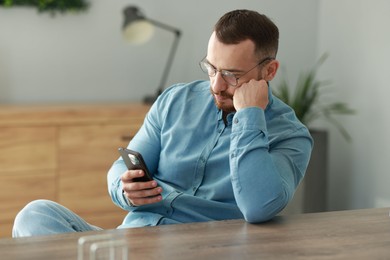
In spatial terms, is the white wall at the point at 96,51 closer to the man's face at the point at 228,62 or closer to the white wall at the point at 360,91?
the white wall at the point at 360,91

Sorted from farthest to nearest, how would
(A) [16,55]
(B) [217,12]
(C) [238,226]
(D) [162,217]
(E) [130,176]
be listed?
(B) [217,12] < (A) [16,55] < (D) [162,217] < (E) [130,176] < (C) [238,226]

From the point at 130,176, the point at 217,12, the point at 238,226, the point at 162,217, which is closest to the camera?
the point at 238,226

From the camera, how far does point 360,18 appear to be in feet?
15.1

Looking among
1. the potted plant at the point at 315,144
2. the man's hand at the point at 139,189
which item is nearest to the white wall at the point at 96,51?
the potted plant at the point at 315,144

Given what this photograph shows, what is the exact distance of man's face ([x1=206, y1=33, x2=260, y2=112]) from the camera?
2.33 m

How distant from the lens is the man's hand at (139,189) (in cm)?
220

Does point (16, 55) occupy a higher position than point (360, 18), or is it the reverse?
point (360, 18)

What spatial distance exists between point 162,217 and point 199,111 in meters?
0.38

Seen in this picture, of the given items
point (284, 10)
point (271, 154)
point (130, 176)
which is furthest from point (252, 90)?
point (284, 10)

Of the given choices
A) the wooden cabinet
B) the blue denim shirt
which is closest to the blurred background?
the wooden cabinet

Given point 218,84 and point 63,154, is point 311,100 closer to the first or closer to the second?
point 63,154

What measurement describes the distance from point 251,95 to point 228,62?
0.42ft

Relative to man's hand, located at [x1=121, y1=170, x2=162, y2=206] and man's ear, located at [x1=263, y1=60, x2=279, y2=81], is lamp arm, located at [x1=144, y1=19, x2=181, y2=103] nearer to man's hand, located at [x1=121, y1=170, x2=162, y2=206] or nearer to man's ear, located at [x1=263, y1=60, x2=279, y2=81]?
man's ear, located at [x1=263, y1=60, x2=279, y2=81]

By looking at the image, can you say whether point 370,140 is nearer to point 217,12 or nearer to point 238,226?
point 217,12
